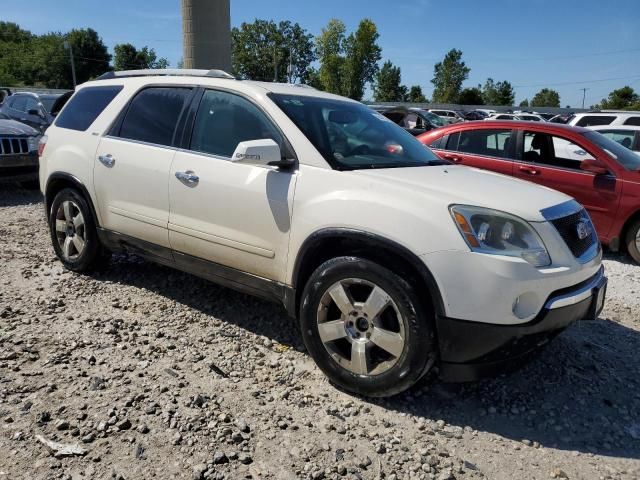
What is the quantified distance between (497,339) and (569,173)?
177 inches

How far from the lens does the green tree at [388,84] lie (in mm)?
67062

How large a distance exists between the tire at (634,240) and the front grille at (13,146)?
28.5 feet

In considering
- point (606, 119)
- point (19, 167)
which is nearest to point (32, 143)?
point (19, 167)

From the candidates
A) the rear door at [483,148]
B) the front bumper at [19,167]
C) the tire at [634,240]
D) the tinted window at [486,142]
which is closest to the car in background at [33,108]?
the front bumper at [19,167]

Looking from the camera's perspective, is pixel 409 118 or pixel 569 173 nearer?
pixel 569 173

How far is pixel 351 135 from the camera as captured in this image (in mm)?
3523

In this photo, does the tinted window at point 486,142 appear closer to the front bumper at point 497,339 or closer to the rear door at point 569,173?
the rear door at point 569,173

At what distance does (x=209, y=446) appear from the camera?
2.44m

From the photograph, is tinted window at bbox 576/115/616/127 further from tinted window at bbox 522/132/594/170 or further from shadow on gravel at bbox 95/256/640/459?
shadow on gravel at bbox 95/256/640/459

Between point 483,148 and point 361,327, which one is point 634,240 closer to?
point 483,148

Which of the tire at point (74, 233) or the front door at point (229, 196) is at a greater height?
the front door at point (229, 196)

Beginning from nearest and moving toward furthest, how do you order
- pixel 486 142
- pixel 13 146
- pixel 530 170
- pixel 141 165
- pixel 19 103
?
pixel 141 165
pixel 530 170
pixel 486 142
pixel 13 146
pixel 19 103

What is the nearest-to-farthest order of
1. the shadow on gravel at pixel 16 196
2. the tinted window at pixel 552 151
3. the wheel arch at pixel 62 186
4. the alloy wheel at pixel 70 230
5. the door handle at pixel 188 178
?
the door handle at pixel 188 178, the wheel arch at pixel 62 186, the alloy wheel at pixel 70 230, the tinted window at pixel 552 151, the shadow on gravel at pixel 16 196

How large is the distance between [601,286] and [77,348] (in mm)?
3261
